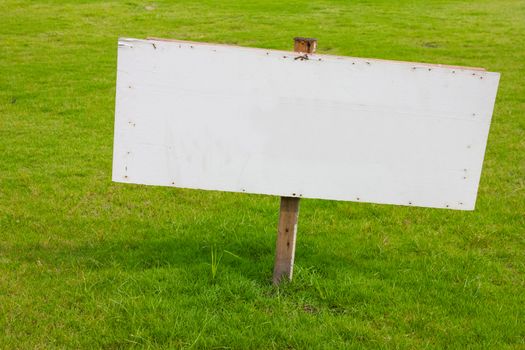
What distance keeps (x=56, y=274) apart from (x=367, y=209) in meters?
3.17

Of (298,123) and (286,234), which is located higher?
(298,123)

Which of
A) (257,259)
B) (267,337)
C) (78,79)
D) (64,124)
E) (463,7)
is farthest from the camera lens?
(463,7)

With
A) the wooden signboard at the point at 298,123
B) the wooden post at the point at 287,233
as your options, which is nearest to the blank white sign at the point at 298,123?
the wooden signboard at the point at 298,123

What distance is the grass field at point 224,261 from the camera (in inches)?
162

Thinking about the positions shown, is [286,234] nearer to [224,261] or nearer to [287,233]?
[287,233]

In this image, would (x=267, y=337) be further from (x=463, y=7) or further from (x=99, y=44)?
(x=463, y=7)

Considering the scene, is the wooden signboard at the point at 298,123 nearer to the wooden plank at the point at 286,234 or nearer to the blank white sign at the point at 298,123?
the blank white sign at the point at 298,123

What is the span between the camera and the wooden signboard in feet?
13.5

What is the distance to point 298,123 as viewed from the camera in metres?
4.23

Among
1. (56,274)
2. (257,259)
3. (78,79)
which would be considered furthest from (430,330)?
(78,79)

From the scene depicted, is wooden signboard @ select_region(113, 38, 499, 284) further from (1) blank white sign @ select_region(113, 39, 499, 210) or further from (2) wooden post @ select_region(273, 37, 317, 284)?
(2) wooden post @ select_region(273, 37, 317, 284)

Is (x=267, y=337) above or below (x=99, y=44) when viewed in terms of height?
below

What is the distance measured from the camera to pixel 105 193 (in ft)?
21.8

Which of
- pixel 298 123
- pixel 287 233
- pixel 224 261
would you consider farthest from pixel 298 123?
pixel 224 261
